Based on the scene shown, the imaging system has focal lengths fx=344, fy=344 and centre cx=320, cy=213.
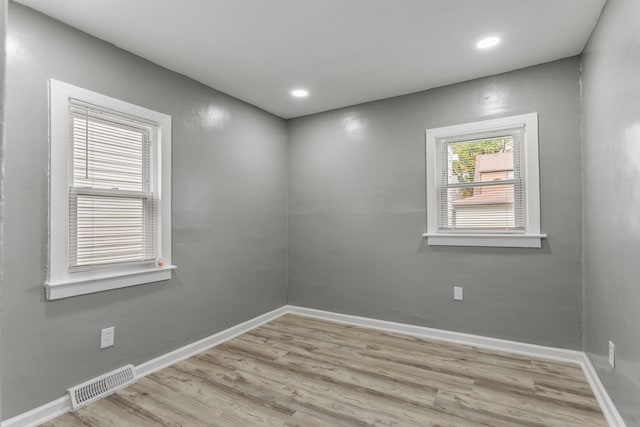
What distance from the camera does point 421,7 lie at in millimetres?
2154

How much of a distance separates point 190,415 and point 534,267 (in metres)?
2.85

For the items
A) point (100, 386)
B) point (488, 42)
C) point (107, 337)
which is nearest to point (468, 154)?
point (488, 42)

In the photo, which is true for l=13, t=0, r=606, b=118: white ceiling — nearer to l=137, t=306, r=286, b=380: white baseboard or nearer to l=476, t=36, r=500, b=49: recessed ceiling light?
l=476, t=36, r=500, b=49: recessed ceiling light

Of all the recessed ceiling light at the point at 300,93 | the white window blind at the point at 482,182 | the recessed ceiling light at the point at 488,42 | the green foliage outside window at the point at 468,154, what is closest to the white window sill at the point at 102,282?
the recessed ceiling light at the point at 300,93

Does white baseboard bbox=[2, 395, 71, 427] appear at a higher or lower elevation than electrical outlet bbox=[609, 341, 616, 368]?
lower

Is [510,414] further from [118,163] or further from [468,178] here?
[118,163]

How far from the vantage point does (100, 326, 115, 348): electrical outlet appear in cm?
239

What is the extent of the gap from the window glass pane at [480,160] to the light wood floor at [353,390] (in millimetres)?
1565

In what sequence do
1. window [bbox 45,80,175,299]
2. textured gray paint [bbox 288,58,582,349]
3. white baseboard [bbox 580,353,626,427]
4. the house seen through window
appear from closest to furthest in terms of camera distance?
white baseboard [bbox 580,353,626,427] < window [bbox 45,80,175,299] < textured gray paint [bbox 288,58,582,349] < the house seen through window

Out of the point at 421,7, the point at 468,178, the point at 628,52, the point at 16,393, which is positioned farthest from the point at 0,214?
the point at 468,178

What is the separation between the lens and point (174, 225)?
2928 millimetres

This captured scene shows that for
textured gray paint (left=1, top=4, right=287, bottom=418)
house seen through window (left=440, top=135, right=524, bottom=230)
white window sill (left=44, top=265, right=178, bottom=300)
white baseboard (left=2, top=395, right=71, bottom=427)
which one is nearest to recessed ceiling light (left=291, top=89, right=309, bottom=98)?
textured gray paint (left=1, top=4, right=287, bottom=418)

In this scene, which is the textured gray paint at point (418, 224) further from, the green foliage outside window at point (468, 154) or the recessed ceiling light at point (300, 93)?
the recessed ceiling light at point (300, 93)

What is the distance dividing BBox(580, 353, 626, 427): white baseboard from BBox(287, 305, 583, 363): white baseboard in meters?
0.17
